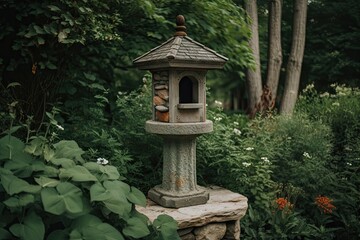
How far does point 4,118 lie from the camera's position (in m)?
4.03

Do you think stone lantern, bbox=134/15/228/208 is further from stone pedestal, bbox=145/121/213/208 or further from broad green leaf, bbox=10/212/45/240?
broad green leaf, bbox=10/212/45/240

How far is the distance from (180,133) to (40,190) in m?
1.53

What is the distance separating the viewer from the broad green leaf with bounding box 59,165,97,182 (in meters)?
2.58

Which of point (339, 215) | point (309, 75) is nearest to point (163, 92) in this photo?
point (339, 215)

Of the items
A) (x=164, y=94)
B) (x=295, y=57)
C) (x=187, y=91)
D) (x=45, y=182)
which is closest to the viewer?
(x=45, y=182)

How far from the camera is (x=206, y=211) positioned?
12.0 feet

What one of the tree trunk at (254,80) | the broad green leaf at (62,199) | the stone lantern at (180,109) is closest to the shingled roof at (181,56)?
the stone lantern at (180,109)

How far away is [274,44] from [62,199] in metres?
6.63

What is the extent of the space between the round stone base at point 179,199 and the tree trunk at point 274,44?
460cm

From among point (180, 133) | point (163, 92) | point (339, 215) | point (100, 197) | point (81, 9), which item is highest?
point (81, 9)

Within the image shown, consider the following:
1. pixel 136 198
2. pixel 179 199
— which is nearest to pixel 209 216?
pixel 179 199

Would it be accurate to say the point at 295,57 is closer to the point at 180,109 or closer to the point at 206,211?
the point at 180,109

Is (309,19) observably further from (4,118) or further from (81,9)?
(4,118)

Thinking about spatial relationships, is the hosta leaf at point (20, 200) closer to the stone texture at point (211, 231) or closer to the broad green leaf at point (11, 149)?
the broad green leaf at point (11, 149)
